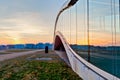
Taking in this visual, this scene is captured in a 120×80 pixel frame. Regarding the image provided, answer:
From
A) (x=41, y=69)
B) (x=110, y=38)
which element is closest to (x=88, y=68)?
(x=110, y=38)

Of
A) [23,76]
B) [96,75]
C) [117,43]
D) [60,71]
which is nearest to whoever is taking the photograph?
[117,43]

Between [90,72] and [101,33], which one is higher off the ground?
[101,33]

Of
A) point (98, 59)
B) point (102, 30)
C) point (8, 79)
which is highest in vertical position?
point (102, 30)

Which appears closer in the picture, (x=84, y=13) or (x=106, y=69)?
(x=106, y=69)

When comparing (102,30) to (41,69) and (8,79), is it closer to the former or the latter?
(8,79)

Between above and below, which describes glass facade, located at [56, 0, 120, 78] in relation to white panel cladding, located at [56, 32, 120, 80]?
above

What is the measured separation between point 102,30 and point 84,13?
16.8 feet

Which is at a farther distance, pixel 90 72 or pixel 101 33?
pixel 90 72

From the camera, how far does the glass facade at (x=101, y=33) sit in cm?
1138

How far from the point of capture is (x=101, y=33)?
13.1 m

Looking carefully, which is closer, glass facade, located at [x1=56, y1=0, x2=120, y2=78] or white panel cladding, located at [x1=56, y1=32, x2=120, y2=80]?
glass facade, located at [x1=56, y1=0, x2=120, y2=78]

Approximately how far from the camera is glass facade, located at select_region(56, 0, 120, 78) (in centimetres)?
1138

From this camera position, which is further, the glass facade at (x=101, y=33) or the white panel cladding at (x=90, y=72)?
the white panel cladding at (x=90, y=72)

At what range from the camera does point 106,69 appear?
12.6 meters
